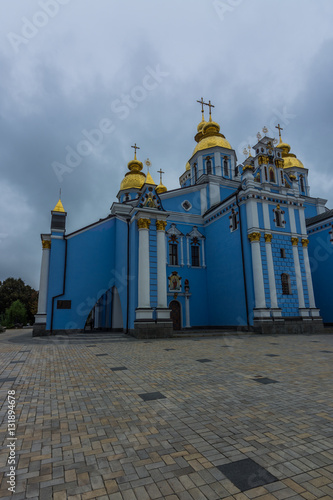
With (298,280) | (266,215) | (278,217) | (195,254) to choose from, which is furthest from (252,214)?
(195,254)

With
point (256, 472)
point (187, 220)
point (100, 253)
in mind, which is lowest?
point (256, 472)

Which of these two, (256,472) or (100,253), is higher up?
(100,253)

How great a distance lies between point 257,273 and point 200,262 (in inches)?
222

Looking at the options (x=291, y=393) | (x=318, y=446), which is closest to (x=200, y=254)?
(x=291, y=393)

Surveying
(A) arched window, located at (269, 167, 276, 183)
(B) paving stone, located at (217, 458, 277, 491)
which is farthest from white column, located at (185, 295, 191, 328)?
(B) paving stone, located at (217, 458, 277, 491)

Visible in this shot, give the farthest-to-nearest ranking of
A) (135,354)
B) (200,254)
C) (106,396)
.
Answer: (200,254)
(135,354)
(106,396)

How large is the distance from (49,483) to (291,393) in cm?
392

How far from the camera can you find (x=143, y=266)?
16625mm

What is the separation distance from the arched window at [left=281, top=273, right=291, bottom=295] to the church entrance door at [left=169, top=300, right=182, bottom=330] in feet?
24.3

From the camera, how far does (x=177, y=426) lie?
366cm

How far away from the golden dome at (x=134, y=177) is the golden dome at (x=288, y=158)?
16.1 metres

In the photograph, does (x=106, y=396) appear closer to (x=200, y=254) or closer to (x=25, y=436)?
(x=25, y=436)

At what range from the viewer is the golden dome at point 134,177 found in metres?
33.3

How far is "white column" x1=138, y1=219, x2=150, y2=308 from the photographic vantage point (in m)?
16.2
